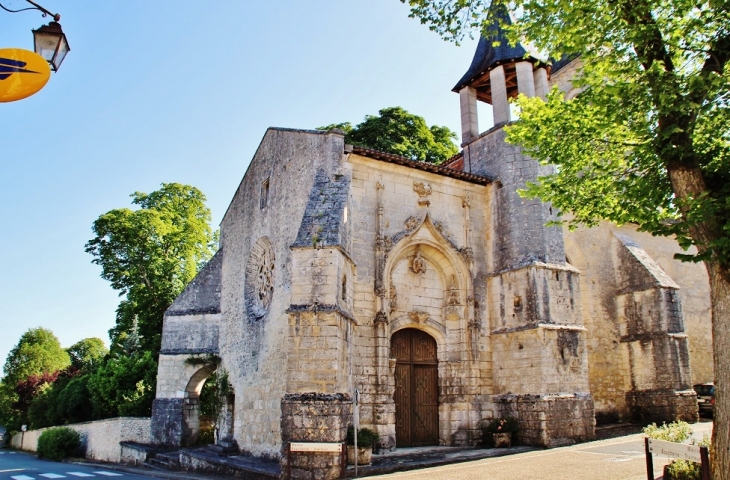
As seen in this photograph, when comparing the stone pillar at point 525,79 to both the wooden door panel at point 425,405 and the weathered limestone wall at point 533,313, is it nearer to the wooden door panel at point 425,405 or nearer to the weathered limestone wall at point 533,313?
the weathered limestone wall at point 533,313

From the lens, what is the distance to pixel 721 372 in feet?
21.1

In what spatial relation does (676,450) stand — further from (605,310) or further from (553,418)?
(605,310)

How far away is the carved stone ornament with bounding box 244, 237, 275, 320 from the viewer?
14312mm

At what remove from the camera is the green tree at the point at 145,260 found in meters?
24.1

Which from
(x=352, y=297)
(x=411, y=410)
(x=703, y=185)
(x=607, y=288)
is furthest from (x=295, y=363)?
(x=607, y=288)

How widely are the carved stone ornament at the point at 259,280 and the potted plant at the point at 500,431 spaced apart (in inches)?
235

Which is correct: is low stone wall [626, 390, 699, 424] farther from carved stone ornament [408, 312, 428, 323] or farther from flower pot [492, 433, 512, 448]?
carved stone ornament [408, 312, 428, 323]

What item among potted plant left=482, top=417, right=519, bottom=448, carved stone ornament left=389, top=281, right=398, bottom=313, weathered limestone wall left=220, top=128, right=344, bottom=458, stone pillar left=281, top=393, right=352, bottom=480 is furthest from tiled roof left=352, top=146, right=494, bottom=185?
potted plant left=482, top=417, right=519, bottom=448

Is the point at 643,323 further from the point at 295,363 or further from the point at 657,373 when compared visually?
the point at 295,363

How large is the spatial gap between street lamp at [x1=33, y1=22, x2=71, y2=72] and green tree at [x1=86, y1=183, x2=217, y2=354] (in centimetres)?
1910

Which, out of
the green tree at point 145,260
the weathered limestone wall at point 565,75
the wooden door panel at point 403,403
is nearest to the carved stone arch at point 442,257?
the wooden door panel at point 403,403

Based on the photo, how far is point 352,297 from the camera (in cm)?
1225

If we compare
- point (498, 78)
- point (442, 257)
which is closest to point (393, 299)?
point (442, 257)

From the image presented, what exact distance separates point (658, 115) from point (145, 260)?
2249cm
